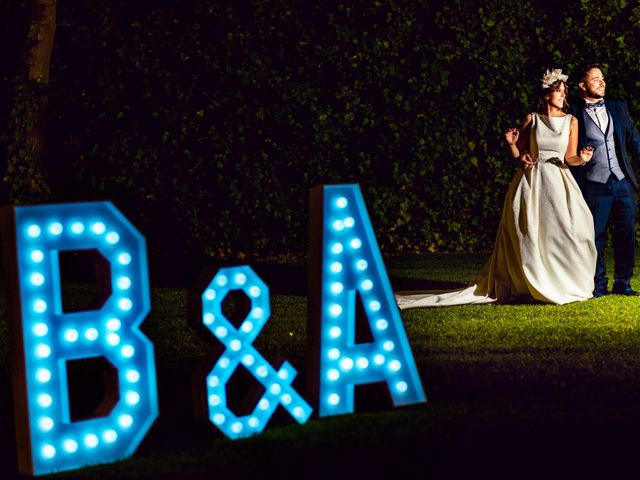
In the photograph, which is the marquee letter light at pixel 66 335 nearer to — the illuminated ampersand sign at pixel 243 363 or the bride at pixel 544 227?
the illuminated ampersand sign at pixel 243 363

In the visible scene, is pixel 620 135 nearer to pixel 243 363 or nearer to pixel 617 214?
pixel 617 214

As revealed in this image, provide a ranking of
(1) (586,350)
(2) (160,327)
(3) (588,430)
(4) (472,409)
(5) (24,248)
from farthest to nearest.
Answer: (2) (160,327) < (1) (586,350) < (4) (472,409) < (3) (588,430) < (5) (24,248)

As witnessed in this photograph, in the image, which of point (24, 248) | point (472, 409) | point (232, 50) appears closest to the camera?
point (24, 248)

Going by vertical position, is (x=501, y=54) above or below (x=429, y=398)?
above

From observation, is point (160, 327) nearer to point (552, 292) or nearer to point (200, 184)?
point (552, 292)

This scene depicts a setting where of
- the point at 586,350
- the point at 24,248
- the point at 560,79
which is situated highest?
the point at 560,79

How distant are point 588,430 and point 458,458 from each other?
0.73 m

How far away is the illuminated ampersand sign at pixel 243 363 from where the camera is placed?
5.12 m

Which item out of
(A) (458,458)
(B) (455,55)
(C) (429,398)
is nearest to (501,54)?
(B) (455,55)

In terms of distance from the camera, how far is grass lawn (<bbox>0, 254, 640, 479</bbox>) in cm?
472

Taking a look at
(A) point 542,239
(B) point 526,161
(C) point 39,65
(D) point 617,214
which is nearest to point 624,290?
(D) point 617,214

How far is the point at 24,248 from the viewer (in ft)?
15.1

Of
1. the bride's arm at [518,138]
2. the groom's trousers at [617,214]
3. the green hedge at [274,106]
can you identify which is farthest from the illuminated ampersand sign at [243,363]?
the green hedge at [274,106]

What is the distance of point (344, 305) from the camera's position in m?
5.46
